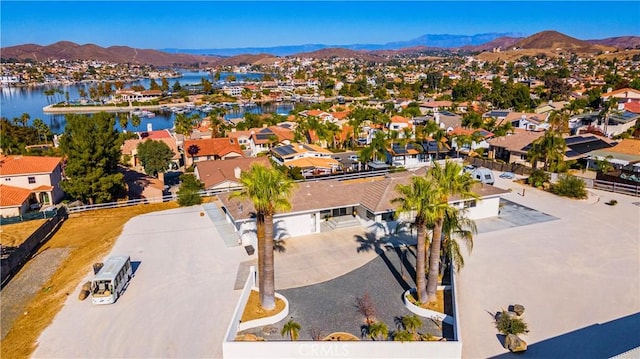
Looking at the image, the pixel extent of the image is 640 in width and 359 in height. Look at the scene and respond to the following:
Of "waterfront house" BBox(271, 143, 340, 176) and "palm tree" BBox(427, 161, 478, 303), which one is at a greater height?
"palm tree" BBox(427, 161, 478, 303)

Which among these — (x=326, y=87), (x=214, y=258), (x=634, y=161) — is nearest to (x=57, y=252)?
(x=214, y=258)

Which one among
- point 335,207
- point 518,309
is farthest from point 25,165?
point 518,309

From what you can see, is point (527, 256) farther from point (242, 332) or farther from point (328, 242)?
point (242, 332)

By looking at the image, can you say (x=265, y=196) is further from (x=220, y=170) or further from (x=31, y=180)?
(x=31, y=180)

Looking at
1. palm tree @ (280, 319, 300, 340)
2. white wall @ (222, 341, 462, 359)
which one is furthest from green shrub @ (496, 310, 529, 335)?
palm tree @ (280, 319, 300, 340)

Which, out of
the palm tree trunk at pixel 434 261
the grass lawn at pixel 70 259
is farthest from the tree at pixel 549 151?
the grass lawn at pixel 70 259

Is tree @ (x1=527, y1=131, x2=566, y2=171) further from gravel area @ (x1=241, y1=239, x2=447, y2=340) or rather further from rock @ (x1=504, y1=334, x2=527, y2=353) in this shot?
rock @ (x1=504, y1=334, x2=527, y2=353)
